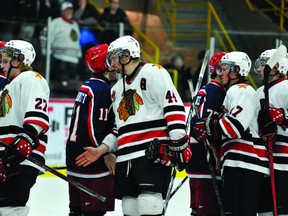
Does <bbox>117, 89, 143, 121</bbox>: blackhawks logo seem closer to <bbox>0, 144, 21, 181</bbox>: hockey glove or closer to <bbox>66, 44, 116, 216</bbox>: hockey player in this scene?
<bbox>66, 44, 116, 216</bbox>: hockey player

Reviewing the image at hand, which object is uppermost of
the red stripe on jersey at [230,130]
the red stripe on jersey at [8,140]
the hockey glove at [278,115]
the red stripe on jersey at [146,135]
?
the hockey glove at [278,115]

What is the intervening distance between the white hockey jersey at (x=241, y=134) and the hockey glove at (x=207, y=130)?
0.06 m

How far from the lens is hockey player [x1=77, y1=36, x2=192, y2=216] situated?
3.91 metres

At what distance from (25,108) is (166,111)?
2.36 ft

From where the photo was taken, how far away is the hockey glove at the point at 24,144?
3.89m

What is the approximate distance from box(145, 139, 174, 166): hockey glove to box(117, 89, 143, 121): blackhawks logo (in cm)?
21

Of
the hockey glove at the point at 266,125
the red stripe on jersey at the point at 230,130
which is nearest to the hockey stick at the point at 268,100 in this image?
the hockey glove at the point at 266,125

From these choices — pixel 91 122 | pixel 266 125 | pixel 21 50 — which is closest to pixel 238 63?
pixel 266 125

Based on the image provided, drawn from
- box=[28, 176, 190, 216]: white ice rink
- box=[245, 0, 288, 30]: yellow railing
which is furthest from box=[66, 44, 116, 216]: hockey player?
box=[245, 0, 288, 30]: yellow railing

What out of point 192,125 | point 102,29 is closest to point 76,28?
point 102,29

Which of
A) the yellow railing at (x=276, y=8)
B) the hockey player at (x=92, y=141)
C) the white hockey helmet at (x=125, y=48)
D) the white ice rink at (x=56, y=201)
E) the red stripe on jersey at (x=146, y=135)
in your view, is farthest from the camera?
the yellow railing at (x=276, y=8)

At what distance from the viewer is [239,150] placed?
4.38 metres

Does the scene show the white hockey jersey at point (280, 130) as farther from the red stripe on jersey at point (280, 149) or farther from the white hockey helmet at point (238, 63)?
the white hockey helmet at point (238, 63)

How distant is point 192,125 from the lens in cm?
485
